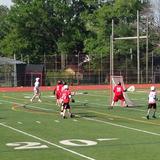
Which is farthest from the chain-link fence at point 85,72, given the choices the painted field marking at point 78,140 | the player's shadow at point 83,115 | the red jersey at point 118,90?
the painted field marking at point 78,140

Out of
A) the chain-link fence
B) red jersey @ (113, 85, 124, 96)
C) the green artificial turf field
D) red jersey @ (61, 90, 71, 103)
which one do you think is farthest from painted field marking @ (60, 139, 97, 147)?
the chain-link fence

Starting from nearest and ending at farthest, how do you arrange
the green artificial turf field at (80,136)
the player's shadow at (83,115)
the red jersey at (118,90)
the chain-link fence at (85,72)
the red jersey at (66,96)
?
the green artificial turf field at (80,136)
the red jersey at (66,96)
the player's shadow at (83,115)
the red jersey at (118,90)
the chain-link fence at (85,72)

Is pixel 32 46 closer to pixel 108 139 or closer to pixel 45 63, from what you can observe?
pixel 45 63

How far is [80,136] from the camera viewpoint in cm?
1878

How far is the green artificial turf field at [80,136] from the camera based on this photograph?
15.1 metres

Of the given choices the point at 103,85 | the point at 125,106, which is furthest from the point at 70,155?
the point at 103,85

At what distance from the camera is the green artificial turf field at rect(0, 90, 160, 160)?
1506cm

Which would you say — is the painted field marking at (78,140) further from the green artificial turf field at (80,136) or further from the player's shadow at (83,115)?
the player's shadow at (83,115)

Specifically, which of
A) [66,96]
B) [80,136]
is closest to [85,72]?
[66,96]

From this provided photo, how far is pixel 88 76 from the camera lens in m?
71.6

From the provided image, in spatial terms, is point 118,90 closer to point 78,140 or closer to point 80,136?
point 80,136

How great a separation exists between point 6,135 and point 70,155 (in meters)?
4.97

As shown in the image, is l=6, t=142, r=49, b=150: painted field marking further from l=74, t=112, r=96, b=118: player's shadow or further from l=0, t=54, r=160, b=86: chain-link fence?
l=0, t=54, r=160, b=86: chain-link fence

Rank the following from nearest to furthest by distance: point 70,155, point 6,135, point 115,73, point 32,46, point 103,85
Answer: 1. point 70,155
2. point 6,135
3. point 103,85
4. point 115,73
5. point 32,46
